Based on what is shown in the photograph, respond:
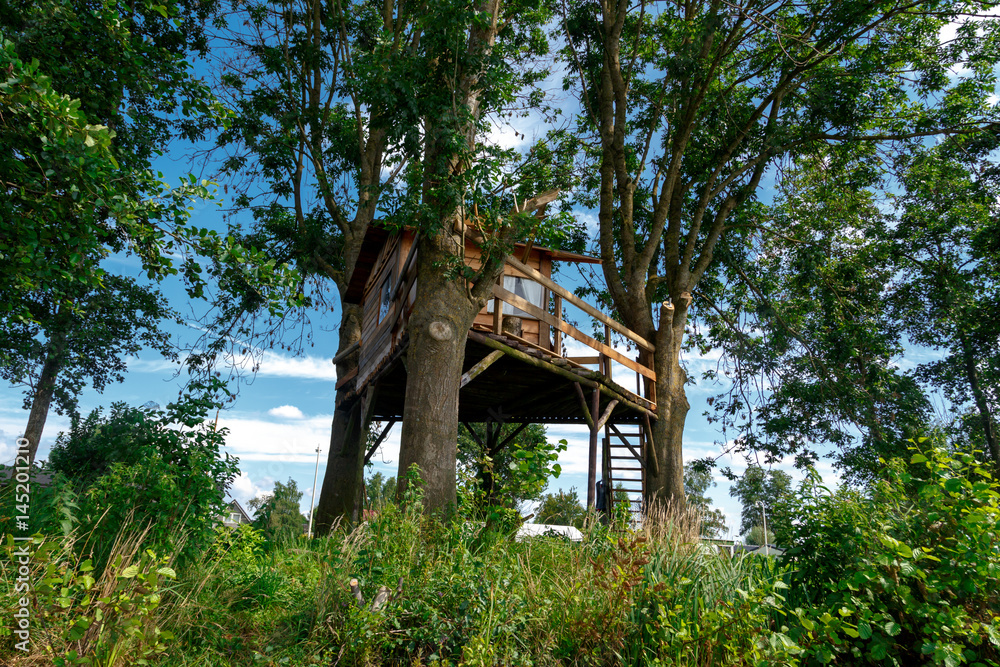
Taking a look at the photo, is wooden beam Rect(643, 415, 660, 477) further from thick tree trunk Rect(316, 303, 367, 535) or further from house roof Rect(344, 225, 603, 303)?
thick tree trunk Rect(316, 303, 367, 535)

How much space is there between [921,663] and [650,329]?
28.9ft

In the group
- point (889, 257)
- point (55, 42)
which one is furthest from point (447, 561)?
point (889, 257)

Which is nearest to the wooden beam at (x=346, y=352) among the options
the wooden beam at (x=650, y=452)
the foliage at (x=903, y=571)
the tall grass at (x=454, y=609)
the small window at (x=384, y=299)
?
the small window at (x=384, y=299)

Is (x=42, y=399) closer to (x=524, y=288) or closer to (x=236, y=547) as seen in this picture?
(x=524, y=288)

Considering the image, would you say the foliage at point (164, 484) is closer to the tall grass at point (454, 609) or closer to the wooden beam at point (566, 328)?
the tall grass at point (454, 609)

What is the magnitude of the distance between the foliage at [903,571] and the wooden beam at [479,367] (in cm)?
509

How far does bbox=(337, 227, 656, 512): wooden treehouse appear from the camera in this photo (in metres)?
9.34

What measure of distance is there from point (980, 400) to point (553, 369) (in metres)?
15.8

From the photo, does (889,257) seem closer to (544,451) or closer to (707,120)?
(707,120)

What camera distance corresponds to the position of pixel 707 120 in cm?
1329

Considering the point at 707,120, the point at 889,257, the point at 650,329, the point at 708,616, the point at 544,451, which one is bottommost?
the point at 708,616

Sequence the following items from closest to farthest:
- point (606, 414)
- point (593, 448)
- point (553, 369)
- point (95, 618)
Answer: point (95, 618) → point (553, 369) → point (593, 448) → point (606, 414)

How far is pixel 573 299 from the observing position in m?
9.91

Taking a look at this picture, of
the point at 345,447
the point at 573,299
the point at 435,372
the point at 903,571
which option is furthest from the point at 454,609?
the point at 345,447
